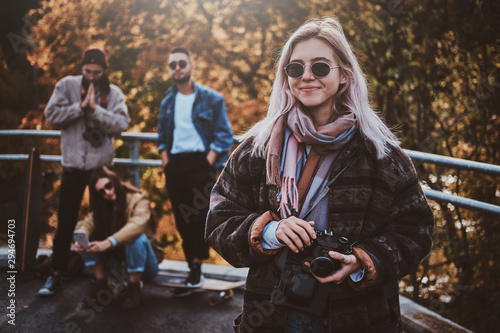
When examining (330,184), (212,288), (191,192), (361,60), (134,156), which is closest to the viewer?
(330,184)

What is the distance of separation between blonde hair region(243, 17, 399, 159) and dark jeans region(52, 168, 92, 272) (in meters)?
2.62

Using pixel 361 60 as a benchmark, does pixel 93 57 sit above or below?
below

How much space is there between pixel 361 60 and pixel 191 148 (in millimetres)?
3357

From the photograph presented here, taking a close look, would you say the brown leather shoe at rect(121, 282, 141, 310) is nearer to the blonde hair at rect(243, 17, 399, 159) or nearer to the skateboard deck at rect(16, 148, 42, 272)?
the skateboard deck at rect(16, 148, 42, 272)

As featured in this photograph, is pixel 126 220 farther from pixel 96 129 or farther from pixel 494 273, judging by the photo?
pixel 494 273

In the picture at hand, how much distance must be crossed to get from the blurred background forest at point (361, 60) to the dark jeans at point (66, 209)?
21.1 inches

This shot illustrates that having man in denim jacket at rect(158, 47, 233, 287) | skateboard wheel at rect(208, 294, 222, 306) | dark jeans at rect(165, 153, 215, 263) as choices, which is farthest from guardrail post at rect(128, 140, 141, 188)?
skateboard wheel at rect(208, 294, 222, 306)

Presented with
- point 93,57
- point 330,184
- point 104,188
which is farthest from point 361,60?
point 330,184

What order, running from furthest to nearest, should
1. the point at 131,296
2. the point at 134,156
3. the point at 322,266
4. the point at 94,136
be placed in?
the point at 134,156, the point at 94,136, the point at 131,296, the point at 322,266

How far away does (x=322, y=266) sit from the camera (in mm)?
1551

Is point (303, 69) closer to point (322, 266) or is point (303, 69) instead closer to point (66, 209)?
point (322, 266)

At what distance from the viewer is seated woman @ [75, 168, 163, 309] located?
12.6 feet

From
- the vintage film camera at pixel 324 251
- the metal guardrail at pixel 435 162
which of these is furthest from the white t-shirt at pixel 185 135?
the vintage film camera at pixel 324 251

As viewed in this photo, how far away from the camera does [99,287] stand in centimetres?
379
